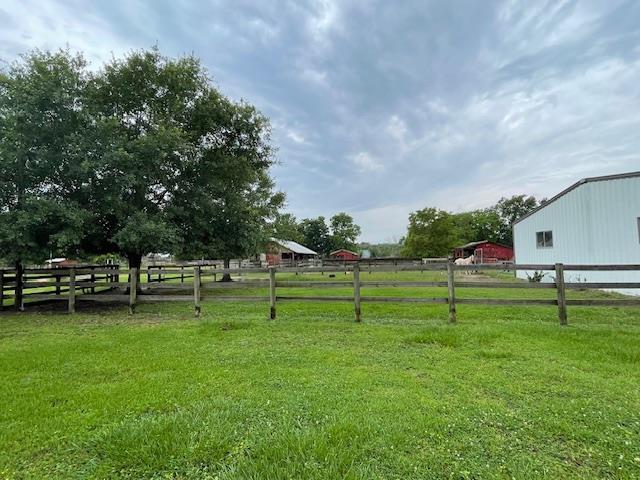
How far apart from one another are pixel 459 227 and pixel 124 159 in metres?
61.1

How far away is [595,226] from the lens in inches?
504

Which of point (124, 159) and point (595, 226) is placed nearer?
point (124, 159)

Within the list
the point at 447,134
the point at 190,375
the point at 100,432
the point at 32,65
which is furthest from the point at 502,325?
the point at 32,65

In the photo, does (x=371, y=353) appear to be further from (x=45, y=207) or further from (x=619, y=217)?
(x=619, y=217)

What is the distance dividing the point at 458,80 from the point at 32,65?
14014 millimetres

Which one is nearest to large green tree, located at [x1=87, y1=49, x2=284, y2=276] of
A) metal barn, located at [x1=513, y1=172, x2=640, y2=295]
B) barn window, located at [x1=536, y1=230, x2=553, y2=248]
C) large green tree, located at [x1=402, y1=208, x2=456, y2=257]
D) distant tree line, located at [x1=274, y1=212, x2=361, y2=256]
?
metal barn, located at [x1=513, y1=172, x2=640, y2=295]

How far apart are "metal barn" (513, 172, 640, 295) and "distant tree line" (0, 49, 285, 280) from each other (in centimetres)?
1303

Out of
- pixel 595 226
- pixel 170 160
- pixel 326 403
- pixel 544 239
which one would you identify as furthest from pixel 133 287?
pixel 544 239

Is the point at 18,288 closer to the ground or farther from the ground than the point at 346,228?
closer to the ground

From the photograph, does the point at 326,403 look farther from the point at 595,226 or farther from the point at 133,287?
the point at 595,226

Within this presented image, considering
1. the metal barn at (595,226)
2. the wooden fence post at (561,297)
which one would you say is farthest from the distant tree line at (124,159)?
the metal barn at (595,226)

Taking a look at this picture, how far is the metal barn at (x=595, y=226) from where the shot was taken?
11609 mm

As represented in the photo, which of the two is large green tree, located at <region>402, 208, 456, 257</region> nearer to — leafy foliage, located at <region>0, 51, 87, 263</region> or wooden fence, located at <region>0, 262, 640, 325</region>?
wooden fence, located at <region>0, 262, 640, 325</region>

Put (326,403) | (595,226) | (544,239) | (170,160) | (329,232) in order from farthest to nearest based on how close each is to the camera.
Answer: (329,232) → (544,239) → (595,226) → (170,160) → (326,403)
